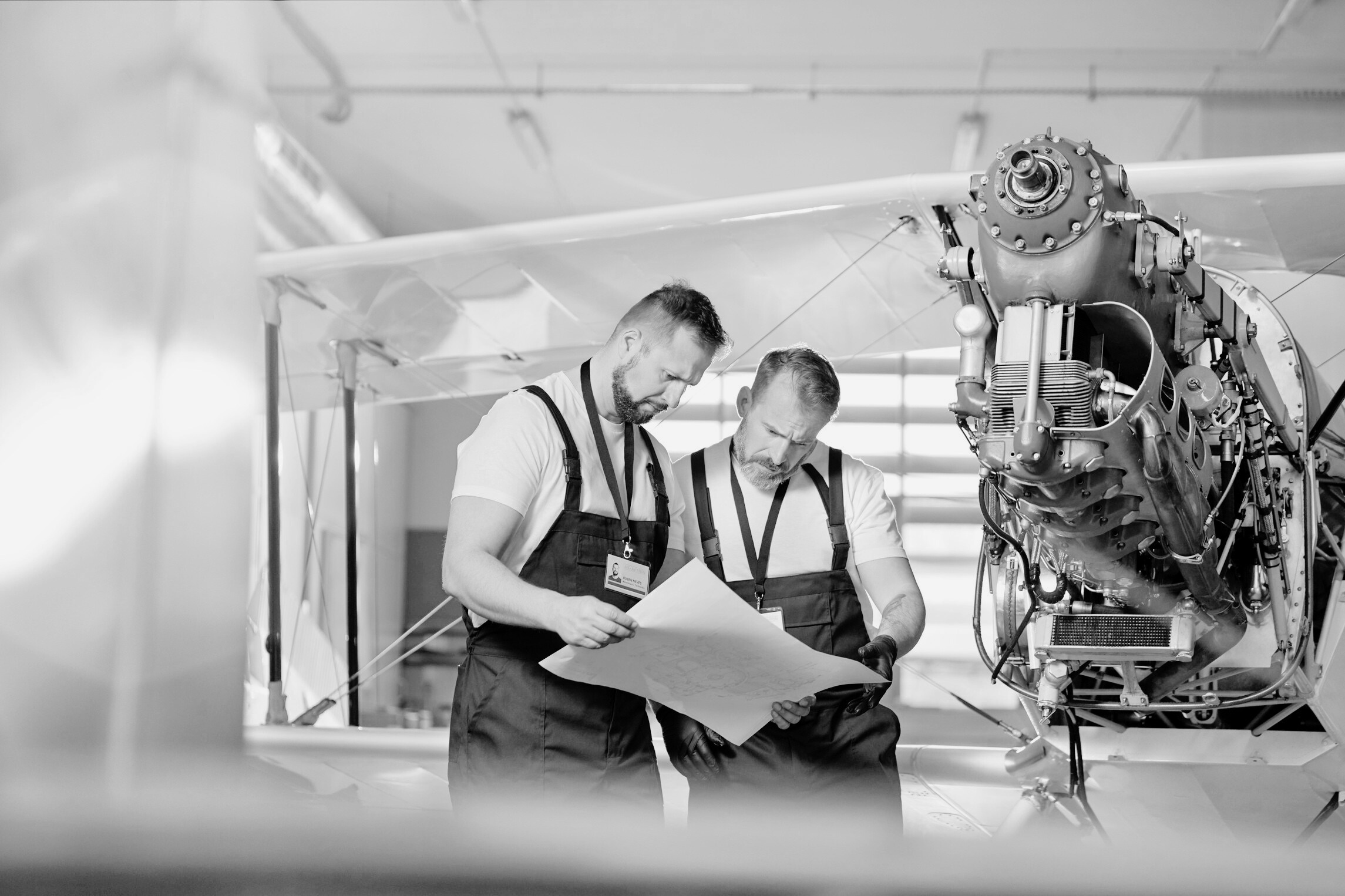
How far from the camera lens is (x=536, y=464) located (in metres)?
2.06

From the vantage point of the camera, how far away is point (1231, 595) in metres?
2.31

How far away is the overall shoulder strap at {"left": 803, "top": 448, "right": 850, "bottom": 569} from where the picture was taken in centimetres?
243

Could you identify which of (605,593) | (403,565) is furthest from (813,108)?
(605,593)

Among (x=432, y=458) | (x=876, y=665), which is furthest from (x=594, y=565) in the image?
(x=432, y=458)

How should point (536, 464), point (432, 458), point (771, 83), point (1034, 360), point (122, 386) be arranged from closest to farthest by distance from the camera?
point (122, 386) < point (1034, 360) < point (536, 464) < point (771, 83) < point (432, 458)

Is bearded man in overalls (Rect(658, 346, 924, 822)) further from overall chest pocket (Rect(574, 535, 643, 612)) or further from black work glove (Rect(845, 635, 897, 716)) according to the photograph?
overall chest pocket (Rect(574, 535, 643, 612))

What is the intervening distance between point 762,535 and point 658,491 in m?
0.31

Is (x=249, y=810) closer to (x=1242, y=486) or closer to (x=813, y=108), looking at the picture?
(x=1242, y=486)

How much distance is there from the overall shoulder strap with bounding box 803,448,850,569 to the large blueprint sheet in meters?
0.49

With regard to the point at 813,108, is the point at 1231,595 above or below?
below

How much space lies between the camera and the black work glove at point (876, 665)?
2.08m

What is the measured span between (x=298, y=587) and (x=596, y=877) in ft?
27.0

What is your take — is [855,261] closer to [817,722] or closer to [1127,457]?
[817,722]

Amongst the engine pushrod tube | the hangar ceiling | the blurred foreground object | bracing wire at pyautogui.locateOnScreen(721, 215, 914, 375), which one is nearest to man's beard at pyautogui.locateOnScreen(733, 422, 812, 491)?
the engine pushrod tube
